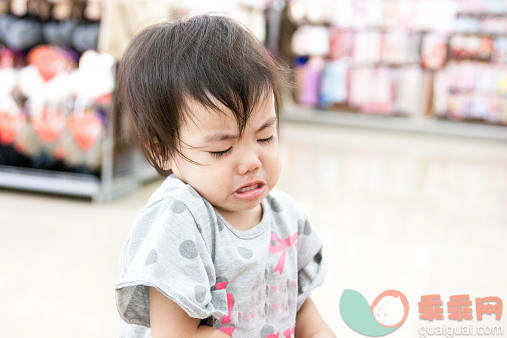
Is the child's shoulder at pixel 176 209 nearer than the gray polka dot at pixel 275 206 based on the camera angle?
Yes

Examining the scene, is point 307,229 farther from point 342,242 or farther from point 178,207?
point 342,242

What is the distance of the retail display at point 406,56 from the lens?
678 cm

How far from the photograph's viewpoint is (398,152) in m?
5.43

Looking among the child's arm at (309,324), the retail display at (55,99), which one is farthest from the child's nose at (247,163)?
the retail display at (55,99)

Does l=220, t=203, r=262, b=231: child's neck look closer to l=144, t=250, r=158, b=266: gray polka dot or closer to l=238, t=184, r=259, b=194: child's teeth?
l=238, t=184, r=259, b=194: child's teeth

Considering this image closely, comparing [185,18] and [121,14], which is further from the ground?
[185,18]

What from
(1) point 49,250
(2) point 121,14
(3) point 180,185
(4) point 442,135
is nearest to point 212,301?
(3) point 180,185

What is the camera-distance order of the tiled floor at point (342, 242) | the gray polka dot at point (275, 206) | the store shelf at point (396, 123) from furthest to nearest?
the store shelf at point (396, 123)
the tiled floor at point (342, 242)
the gray polka dot at point (275, 206)

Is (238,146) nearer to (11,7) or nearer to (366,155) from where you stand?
(11,7)

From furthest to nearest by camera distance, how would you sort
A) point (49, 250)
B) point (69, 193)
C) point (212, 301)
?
point (69, 193), point (49, 250), point (212, 301)

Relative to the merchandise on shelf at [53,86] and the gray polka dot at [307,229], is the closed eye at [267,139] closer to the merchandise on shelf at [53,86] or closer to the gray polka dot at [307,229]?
the gray polka dot at [307,229]

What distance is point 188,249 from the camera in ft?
2.46

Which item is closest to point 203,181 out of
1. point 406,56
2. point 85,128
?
point 85,128

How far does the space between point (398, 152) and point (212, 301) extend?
487 centimetres
